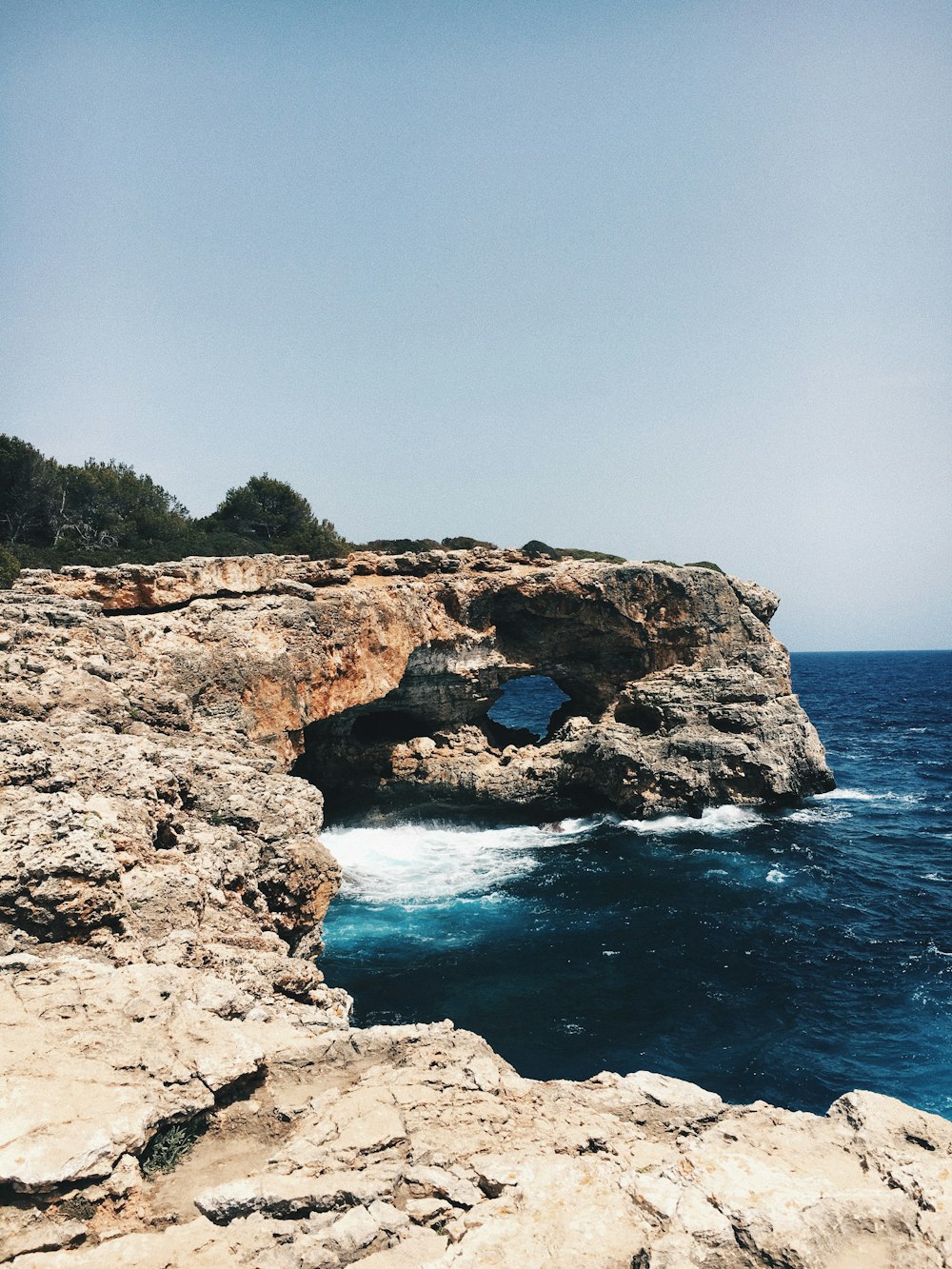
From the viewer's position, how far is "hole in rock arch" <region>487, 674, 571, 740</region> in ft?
221

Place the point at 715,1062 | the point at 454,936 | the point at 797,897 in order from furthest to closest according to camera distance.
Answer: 1. the point at 797,897
2. the point at 454,936
3. the point at 715,1062

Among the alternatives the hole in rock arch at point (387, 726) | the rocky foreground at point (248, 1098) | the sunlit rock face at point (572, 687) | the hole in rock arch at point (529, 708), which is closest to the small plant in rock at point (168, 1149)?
the rocky foreground at point (248, 1098)

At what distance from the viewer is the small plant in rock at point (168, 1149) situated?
235 inches

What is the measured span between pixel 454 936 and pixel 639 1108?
16.4 m

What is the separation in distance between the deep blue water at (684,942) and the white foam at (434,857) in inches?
4.8

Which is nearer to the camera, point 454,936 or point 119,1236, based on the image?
point 119,1236

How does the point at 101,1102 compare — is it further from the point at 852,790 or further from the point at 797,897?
the point at 852,790

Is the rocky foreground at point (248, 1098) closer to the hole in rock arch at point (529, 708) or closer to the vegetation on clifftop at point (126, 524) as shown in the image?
the vegetation on clifftop at point (126, 524)

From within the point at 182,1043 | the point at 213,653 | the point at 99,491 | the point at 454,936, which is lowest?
the point at 454,936

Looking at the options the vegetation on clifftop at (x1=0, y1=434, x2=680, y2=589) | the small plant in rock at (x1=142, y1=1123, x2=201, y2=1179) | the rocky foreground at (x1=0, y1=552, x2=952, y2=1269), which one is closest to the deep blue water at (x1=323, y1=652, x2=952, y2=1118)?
the rocky foreground at (x1=0, y1=552, x2=952, y2=1269)

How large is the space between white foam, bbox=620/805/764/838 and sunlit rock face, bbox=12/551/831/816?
0.56 meters

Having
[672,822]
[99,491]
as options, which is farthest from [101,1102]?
[99,491]

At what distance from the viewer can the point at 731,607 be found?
3856cm

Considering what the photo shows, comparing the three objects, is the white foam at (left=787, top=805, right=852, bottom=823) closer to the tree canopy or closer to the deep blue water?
the deep blue water
